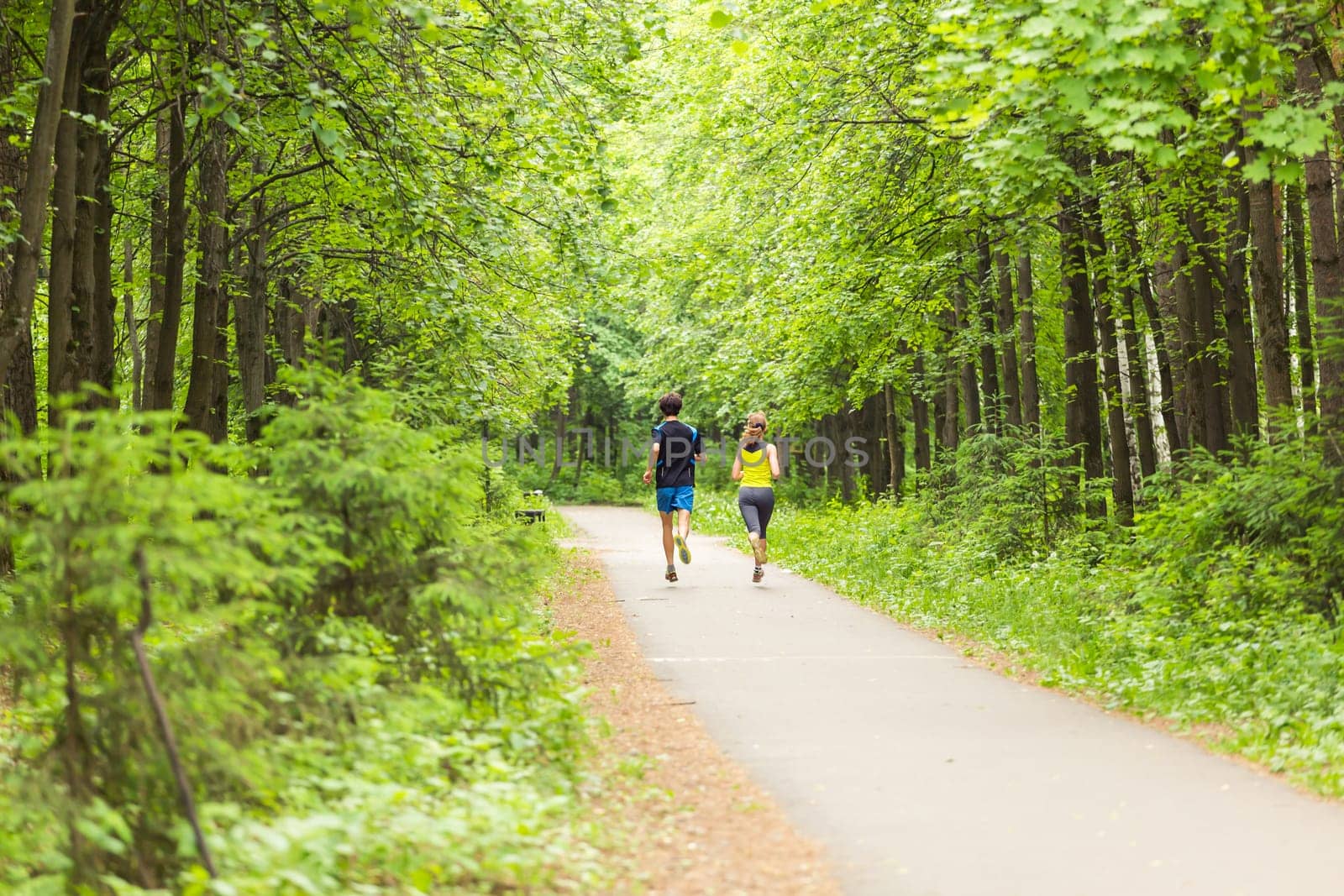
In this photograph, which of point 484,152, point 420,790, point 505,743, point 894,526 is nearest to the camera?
point 420,790

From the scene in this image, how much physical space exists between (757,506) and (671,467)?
1206 mm

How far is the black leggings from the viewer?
53.0 feet

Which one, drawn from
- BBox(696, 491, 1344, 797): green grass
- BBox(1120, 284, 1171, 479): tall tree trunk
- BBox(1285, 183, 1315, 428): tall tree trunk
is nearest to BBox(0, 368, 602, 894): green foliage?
BBox(696, 491, 1344, 797): green grass

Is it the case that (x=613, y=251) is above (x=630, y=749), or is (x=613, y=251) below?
above

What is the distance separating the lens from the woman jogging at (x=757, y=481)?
16.2 metres

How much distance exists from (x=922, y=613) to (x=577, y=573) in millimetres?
6409

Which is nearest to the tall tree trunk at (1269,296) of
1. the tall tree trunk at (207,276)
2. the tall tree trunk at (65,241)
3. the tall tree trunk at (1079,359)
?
the tall tree trunk at (1079,359)

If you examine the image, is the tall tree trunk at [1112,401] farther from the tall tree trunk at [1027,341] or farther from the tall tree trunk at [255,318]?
the tall tree trunk at [255,318]

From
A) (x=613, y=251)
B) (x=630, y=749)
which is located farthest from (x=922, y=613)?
(x=630, y=749)

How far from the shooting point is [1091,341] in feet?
62.6

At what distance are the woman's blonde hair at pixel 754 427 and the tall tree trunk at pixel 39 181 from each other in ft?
28.6

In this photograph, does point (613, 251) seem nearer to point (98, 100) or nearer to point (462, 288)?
point (462, 288)

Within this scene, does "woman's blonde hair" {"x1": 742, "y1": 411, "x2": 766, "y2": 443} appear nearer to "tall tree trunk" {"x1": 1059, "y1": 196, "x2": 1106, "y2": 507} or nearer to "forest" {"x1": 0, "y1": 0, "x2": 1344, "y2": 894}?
"forest" {"x1": 0, "y1": 0, "x2": 1344, "y2": 894}

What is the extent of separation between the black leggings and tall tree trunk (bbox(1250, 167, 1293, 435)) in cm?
617
